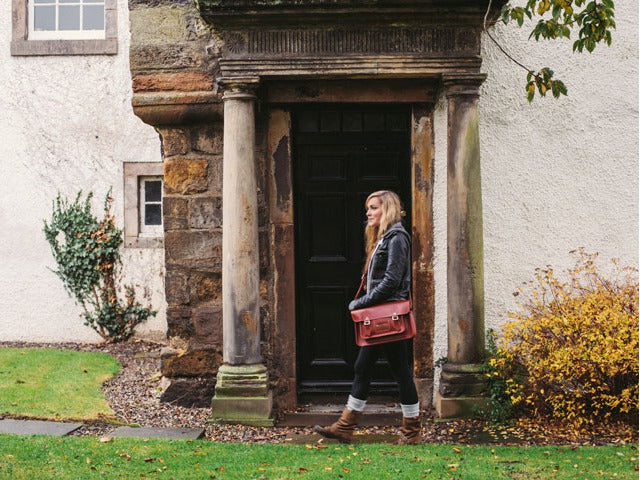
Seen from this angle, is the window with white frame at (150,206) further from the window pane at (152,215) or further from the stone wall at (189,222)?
the stone wall at (189,222)

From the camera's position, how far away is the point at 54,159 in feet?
36.0

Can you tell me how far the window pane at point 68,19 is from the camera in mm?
11367

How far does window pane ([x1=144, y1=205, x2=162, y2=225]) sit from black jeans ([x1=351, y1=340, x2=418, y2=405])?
6.26 meters

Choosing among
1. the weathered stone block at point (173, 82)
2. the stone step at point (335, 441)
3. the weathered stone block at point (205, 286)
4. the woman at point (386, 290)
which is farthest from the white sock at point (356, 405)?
the weathered stone block at point (173, 82)

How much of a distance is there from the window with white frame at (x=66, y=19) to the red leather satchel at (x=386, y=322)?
7668 millimetres

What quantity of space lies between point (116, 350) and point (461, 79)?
6.24 meters

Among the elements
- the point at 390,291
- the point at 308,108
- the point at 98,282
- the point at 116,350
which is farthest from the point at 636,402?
the point at 98,282

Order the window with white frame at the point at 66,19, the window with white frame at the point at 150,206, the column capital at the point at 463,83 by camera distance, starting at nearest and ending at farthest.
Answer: the column capital at the point at 463,83
the window with white frame at the point at 150,206
the window with white frame at the point at 66,19

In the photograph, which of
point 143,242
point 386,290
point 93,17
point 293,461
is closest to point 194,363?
point 293,461

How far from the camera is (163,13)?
691cm

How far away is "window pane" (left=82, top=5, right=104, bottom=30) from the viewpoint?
11.4 m

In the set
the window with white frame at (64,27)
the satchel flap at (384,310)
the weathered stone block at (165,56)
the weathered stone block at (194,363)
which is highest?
the window with white frame at (64,27)

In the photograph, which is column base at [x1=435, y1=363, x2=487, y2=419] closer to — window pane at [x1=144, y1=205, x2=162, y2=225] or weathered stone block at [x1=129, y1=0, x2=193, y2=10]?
weathered stone block at [x1=129, y1=0, x2=193, y2=10]

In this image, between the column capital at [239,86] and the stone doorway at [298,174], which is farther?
the stone doorway at [298,174]
